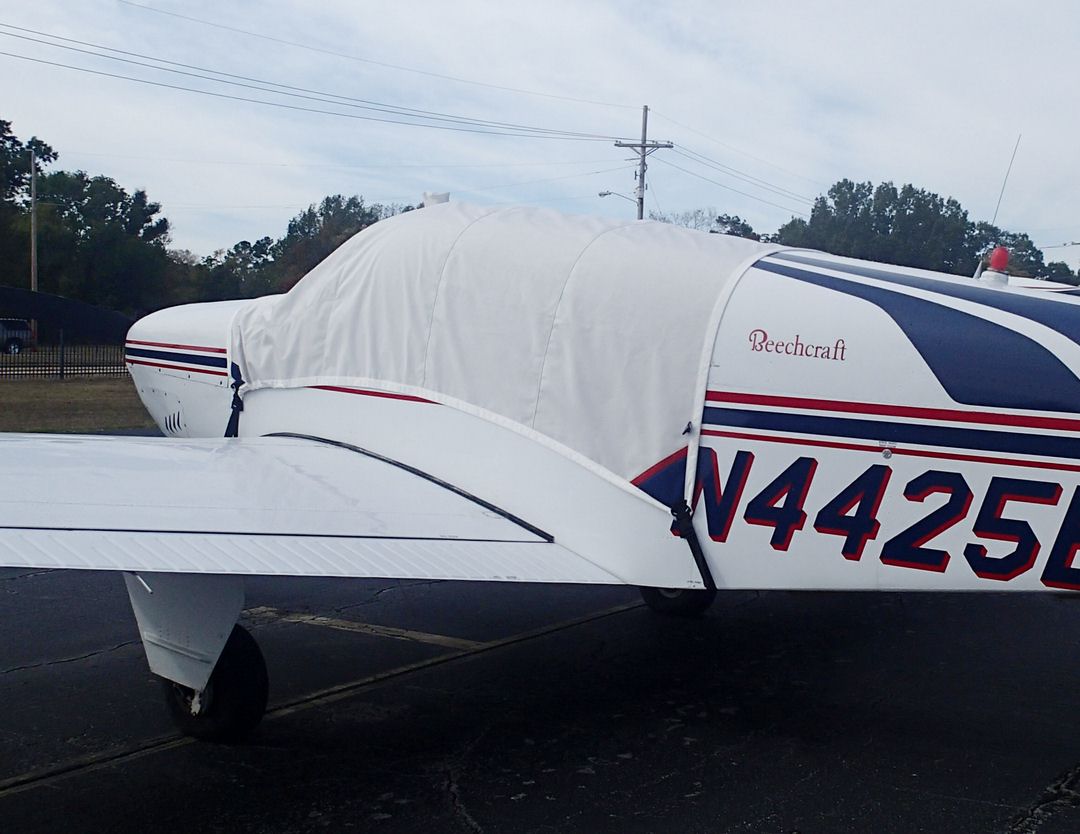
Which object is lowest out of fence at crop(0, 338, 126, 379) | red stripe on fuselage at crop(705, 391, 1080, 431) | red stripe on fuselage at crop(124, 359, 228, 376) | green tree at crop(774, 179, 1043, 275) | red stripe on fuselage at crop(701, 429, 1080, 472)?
fence at crop(0, 338, 126, 379)

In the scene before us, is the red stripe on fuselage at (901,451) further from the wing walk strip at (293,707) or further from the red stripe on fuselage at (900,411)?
the wing walk strip at (293,707)

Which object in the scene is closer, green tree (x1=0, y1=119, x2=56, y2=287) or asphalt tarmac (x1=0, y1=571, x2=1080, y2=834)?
asphalt tarmac (x1=0, y1=571, x2=1080, y2=834)

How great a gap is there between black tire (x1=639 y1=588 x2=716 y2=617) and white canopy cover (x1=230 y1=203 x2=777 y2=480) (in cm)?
242

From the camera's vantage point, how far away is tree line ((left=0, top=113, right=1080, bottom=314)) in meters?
22.8

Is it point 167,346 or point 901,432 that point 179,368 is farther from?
point 901,432

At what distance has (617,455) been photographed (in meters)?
4.73

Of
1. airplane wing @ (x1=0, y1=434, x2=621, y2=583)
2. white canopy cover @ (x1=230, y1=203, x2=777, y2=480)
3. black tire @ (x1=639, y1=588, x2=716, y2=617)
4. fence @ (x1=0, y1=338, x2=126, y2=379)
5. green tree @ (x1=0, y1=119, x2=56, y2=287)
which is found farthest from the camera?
green tree @ (x1=0, y1=119, x2=56, y2=287)

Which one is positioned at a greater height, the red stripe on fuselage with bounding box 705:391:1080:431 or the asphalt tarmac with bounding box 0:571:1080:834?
the red stripe on fuselage with bounding box 705:391:1080:431

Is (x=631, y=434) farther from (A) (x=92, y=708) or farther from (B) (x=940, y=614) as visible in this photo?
(B) (x=940, y=614)

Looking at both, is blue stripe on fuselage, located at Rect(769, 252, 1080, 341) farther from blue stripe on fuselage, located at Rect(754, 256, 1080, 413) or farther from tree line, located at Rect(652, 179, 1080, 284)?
tree line, located at Rect(652, 179, 1080, 284)

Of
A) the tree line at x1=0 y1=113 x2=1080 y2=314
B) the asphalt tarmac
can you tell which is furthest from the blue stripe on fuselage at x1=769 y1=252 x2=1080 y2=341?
the tree line at x1=0 y1=113 x2=1080 y2=314

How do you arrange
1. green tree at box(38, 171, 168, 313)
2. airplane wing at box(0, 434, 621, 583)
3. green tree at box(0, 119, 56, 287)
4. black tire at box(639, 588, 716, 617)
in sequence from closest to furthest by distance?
airplane wing at box(0, 434, 621, 583)
black tire at box(639, 588, 716, 617)
green tree at box(38, 171, 168, 313)
green tree at box(0, 119, 56, 287)

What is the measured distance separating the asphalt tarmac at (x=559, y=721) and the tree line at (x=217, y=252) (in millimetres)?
9863

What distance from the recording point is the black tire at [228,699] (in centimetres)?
455
